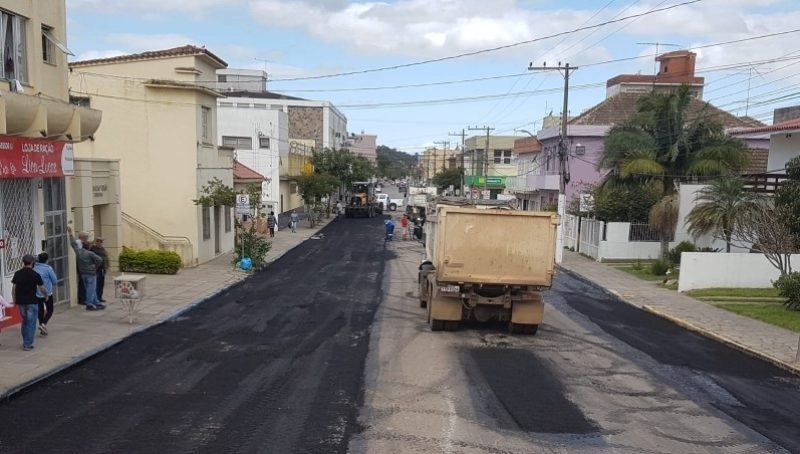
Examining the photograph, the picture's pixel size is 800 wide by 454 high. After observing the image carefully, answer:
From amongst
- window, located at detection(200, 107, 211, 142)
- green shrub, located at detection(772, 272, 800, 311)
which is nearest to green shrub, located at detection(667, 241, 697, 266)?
green shrub, located at detection(772, 272, 800, 311)

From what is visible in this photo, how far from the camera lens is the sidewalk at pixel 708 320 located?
13906 mm

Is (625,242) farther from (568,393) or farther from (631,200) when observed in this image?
(568,393)

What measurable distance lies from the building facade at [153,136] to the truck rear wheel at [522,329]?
1490 centimetres

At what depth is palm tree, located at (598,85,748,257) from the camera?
28772 millimetres

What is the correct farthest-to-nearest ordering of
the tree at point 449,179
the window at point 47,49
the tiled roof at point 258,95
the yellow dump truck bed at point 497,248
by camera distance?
the tree at point 449,179, the tiled roof at point 258,95, the window at point 47,49, the yellow dump truck bed at point 497,248

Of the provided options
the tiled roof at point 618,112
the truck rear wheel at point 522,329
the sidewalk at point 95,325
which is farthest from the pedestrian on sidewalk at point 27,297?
the tiled roof at point 618,112

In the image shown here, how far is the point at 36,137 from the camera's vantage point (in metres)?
13.5

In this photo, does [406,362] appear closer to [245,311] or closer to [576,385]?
[576,385]

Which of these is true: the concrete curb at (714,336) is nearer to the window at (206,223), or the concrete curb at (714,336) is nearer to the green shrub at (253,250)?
the green shrub at (253,250)

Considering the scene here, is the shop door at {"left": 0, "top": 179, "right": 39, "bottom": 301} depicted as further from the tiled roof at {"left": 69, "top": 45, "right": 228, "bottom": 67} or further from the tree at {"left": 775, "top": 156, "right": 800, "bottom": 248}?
the tree at {"left": 775, "top": 156, "right": 800, "bottom": 248}

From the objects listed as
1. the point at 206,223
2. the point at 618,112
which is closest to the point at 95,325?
the point at 206,223

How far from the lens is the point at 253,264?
2550cm

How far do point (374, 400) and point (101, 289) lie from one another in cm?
1025

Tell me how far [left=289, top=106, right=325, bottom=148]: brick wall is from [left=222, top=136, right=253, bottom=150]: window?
37502 mm
